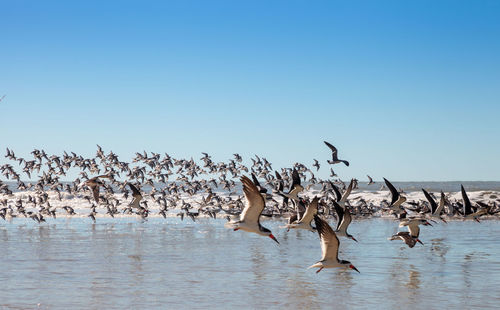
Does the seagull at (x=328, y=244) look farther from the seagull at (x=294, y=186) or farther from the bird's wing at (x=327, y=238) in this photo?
the seagull at (x=294, y=186)

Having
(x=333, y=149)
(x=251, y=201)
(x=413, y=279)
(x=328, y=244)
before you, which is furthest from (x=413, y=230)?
(x=251, y=201)

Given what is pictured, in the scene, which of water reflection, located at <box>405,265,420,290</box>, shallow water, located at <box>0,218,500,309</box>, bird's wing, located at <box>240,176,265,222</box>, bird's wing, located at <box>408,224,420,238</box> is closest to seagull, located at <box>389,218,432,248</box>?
bird's wing, located at <box>408,224,420,238</box>

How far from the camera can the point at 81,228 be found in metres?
31.7

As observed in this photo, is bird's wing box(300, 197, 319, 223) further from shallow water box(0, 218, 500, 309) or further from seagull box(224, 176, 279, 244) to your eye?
seagull box(224, 176, 279, 244)

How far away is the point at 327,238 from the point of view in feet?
47.9

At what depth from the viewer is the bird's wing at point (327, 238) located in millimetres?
14066

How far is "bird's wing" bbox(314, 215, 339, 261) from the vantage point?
1407 centimetres

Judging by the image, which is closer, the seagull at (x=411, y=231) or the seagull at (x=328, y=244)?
the seagull at (x=328, y=244)

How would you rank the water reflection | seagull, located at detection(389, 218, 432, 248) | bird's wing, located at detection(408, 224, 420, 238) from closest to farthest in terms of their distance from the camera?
the water reflection < seagull, located at detection(389, 218, 432, 248) < bird's wing, located at detection(408, 224, 420, 238)

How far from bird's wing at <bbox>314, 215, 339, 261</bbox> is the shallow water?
0.96 m

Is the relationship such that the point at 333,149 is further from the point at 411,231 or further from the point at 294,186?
the point at 294,186

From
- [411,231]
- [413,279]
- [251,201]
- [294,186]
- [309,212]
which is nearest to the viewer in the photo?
[251,201]

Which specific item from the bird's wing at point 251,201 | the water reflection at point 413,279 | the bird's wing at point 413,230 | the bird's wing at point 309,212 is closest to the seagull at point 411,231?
the bird's wing at point 413,230

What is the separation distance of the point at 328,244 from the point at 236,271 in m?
4.35
